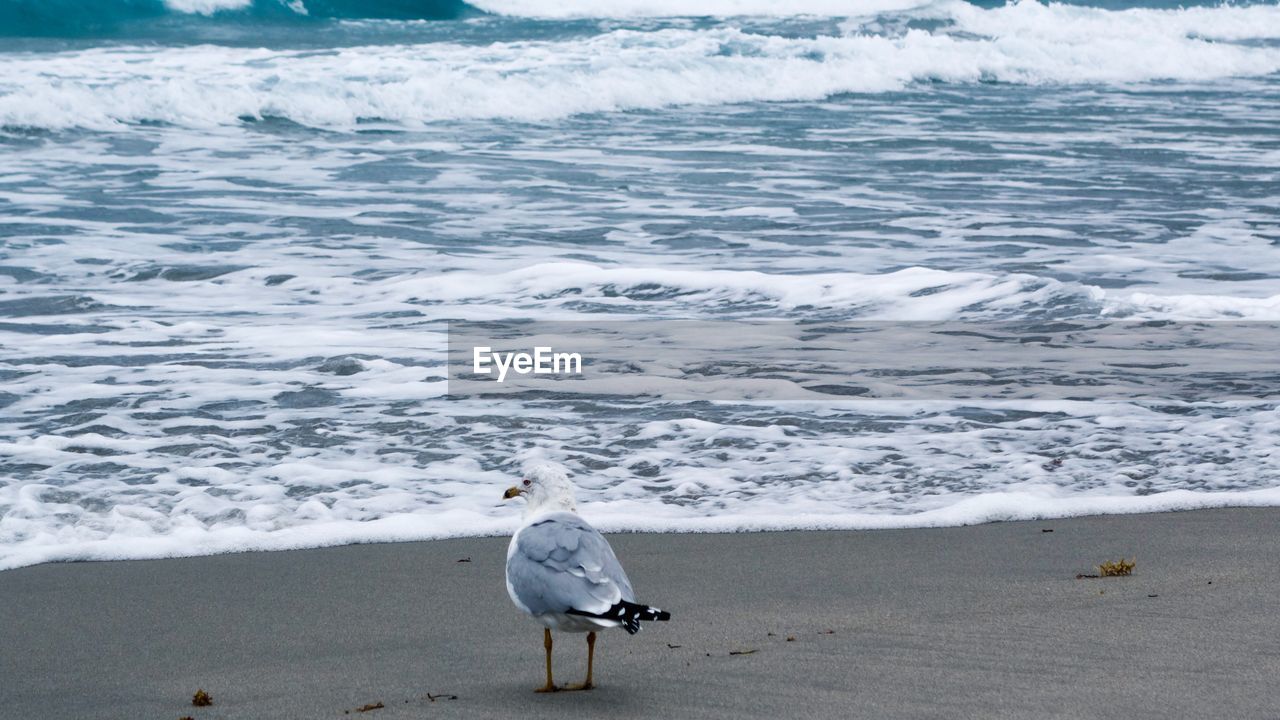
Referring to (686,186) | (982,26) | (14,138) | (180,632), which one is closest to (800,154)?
(686,186)

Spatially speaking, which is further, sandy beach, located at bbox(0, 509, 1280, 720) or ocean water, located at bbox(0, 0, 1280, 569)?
ocean water, located at bbox(0, 0, 1280, 569)

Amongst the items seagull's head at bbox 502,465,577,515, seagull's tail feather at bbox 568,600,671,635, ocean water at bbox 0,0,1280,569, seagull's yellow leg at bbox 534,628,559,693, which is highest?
seagull's head at bbox 502,465,577,515

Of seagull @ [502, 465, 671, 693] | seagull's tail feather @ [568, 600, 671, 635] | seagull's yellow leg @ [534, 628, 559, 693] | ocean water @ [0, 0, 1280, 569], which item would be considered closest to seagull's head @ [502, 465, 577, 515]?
seagull @ [502, 465, 671, 693]

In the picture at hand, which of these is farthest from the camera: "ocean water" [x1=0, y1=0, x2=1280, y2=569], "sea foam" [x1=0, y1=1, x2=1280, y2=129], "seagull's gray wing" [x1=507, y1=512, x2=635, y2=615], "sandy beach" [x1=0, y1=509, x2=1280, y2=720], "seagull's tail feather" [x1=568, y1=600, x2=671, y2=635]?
"sea foam" [x1=0, y1=1, x2=1280, y2=129]

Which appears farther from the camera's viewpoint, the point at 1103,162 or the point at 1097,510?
the point at 1103,162

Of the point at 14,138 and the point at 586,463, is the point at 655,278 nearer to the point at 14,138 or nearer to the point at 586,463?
the point at 586,463

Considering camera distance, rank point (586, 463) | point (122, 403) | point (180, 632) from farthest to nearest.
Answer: point (122, 403)
point (586, 463)
point (180, 632)

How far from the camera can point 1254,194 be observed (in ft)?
46.1

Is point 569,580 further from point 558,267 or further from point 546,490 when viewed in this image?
point 558,267

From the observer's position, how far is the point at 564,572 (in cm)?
307

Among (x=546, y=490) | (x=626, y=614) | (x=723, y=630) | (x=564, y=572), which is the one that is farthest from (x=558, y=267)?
(x=626, y=614)

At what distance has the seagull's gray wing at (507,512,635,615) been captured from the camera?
3.02 m

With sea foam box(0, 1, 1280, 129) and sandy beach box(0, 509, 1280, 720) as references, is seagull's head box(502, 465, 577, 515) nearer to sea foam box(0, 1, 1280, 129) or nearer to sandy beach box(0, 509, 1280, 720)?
sandy beach box(0, 509, 1280, 720)

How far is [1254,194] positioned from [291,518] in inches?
456
